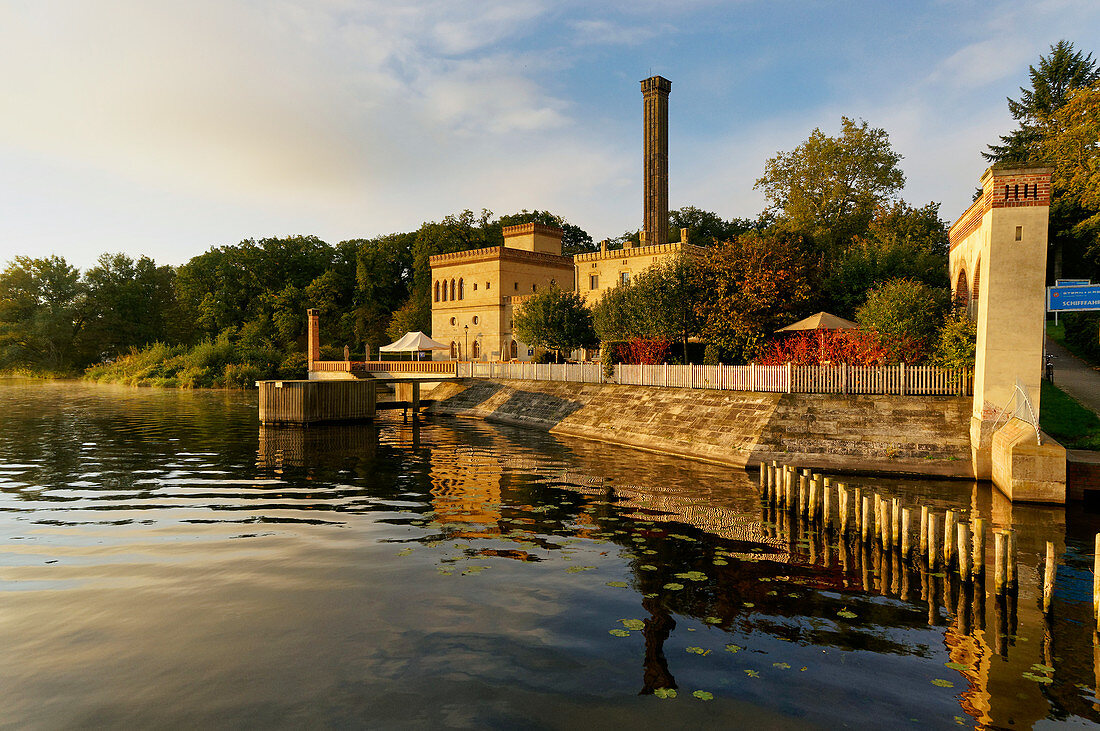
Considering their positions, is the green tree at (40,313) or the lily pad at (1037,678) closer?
the lily pad at (1037,678)

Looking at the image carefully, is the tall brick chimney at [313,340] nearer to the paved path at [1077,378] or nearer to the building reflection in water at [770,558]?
the building reflection in water at [770,558]

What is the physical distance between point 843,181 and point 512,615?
4896 cm

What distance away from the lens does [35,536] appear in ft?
42.4

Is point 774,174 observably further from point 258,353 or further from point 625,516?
point 258,353

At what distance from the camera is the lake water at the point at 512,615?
668 cm

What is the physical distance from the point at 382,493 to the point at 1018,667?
47.6 ft

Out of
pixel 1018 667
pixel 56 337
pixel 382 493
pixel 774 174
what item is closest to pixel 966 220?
pixel 1018 667

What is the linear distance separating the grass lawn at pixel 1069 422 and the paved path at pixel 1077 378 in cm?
55

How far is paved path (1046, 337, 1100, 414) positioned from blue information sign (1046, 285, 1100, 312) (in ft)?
17.0

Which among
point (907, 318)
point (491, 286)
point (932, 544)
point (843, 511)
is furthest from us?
point (491, 286)

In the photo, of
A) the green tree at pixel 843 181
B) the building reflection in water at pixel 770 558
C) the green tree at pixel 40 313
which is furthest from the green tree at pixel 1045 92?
the green tree at pixel 40 313

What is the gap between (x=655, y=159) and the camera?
206 feet

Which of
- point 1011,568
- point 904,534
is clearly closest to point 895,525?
point 904,534

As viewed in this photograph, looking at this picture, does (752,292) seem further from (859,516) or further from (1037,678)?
(1037,678)
